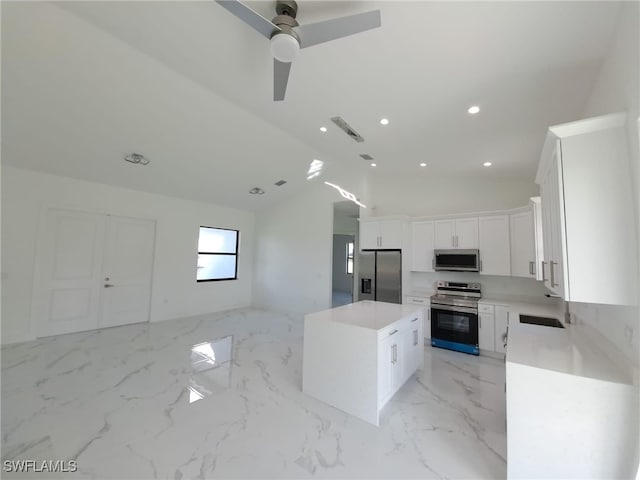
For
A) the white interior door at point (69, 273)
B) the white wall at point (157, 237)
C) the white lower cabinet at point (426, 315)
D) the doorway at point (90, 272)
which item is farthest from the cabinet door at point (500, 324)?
the white interior door at point (69, 273)

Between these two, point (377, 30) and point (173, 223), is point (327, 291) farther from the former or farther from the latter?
point (377, 30)

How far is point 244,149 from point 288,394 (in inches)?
157

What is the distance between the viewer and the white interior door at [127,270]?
199 inches

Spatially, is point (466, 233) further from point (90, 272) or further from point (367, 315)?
point (90, 272)

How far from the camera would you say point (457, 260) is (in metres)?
4.36

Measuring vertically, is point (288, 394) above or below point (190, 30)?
below

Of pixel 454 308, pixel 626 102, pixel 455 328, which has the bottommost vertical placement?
pixel 455 328

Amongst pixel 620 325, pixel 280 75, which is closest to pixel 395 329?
pixel 620 325

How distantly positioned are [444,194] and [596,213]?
11.7 ft

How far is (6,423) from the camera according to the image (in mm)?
2193

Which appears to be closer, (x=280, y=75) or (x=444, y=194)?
(x=280, y=75)

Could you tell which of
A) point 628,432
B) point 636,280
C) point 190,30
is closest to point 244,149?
point 190,30

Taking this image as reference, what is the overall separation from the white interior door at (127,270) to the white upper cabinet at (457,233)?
19.4 ft

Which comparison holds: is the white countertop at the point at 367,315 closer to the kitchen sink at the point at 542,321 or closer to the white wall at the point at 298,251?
the kitchen sink at the point at 542,321
